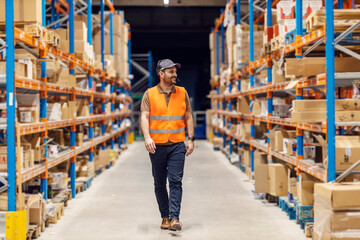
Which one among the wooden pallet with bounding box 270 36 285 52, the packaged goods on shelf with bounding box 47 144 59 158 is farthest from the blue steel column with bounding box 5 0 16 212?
the wooden pallet with bounding box 270 36 285 52

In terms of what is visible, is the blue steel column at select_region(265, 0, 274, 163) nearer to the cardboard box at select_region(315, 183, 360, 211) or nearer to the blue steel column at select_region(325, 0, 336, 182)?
the blue steel column at select_region(325, 0, 336, 182)

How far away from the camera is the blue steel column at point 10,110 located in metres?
4.57

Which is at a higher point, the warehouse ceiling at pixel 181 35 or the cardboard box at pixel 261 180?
the warehouse ceiling at pixel 181 35

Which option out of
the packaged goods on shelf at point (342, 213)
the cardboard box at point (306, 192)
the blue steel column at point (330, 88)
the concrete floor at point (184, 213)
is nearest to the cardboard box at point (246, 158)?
the concrete floor at point (184, 213)

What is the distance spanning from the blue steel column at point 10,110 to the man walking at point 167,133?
135 centimetres

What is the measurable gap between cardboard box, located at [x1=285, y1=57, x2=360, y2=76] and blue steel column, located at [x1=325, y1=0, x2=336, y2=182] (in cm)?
47

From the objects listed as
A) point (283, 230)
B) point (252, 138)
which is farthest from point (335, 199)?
point (252, 138)

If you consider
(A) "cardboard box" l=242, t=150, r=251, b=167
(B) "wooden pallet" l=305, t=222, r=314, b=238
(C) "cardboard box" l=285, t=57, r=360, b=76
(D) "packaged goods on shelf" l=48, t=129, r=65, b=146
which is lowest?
(B) "wooden pallet" l=305, t=222, r=314, b=238

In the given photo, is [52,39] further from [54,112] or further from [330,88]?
[330,88]

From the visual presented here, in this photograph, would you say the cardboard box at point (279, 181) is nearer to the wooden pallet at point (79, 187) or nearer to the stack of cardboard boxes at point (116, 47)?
the wooden pallet at point (79, 187)

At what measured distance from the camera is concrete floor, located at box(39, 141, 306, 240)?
5305 mm

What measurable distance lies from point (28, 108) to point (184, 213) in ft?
7.98

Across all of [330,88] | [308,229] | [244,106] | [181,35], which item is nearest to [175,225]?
[308,229]

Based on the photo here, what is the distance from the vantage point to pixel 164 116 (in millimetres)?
5277
